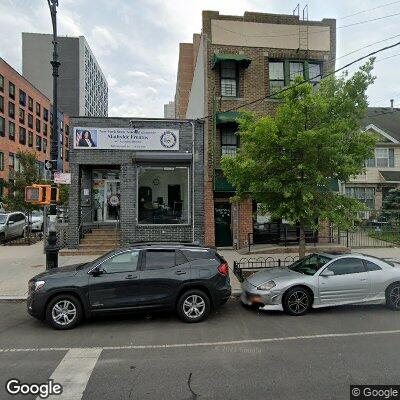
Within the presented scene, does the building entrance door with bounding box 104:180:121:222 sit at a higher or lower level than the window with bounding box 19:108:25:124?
lower

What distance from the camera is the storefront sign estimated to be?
15285 mm

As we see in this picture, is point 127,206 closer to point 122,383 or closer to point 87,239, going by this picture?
point 87,239

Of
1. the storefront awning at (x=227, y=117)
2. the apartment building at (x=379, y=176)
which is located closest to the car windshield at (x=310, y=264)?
the storefront awning at (x=227, y=117)

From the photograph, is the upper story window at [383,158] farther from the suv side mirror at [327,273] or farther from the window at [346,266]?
the suv side mirror at [327,273]

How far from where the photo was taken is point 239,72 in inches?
632

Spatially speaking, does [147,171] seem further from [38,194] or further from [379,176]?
[379,176]

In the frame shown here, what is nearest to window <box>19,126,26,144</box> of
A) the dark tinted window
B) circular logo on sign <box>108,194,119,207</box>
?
circular logo on sign <box>108,194,119,207</box>

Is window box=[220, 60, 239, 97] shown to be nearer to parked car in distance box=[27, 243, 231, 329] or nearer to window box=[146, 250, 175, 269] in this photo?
parked car in distance box=[27, 243, 231, 329]

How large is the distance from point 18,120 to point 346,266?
53.7 metres

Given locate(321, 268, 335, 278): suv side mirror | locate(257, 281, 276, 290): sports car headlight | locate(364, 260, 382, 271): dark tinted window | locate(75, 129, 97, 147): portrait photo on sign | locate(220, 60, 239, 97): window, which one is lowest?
locate(257, 281, 276, 290): sports car headlight

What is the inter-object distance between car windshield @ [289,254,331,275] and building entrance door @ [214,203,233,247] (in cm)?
758

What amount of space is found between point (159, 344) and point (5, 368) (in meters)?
2.26

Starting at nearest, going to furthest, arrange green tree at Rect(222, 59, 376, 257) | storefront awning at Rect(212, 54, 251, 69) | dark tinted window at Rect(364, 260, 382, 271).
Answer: dark tinted window at Rect(364, 260, 382, 271), green tree at Rect(222, 59, 376, 257), storefront awning at Rect(212, 54, 251, 69)

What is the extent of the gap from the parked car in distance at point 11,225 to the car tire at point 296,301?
17323 millimetres
